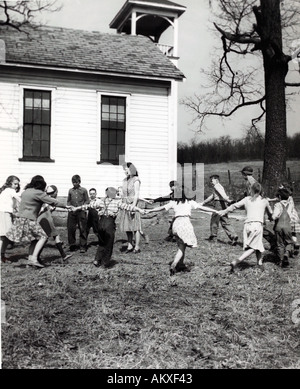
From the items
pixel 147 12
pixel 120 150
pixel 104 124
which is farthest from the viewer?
pixel 120 150

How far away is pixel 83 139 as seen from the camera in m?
8.34

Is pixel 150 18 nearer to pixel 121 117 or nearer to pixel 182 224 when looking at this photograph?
pixel 121 117

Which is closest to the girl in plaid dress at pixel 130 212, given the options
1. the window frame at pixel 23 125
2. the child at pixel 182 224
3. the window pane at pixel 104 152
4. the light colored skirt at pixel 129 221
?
the light colored skirt at pixel 129 221

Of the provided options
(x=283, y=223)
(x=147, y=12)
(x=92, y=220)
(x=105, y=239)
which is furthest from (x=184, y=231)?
(x=147, y=12)

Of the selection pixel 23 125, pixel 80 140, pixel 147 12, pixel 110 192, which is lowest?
pixel 110 192

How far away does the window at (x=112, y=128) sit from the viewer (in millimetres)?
8805

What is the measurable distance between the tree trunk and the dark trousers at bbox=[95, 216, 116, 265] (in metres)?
2.32

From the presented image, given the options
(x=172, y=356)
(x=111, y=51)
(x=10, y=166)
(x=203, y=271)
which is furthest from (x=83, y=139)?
(x=172, y=356)

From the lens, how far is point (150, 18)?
10.9 m

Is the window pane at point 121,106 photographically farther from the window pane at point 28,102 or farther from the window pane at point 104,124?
the window pane at point 28,102

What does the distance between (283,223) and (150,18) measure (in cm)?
654

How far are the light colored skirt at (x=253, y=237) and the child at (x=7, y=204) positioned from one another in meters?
3.21
